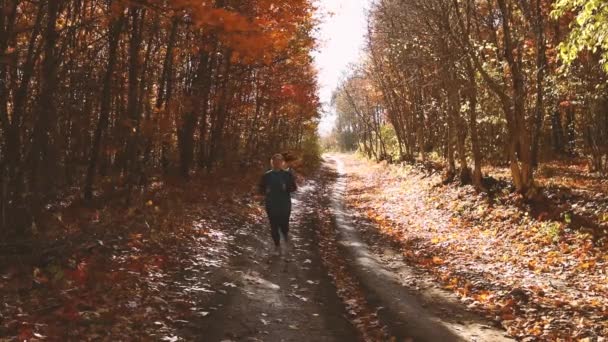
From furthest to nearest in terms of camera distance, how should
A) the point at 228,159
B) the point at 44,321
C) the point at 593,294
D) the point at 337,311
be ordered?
1. the point at 228,159
2. the point at 593,294
3. the point at 337,311
4. the point at 44,321

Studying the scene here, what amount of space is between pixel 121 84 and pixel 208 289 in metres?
12.2

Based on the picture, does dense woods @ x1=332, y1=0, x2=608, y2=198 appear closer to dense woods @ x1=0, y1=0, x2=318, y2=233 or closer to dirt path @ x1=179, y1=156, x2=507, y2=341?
dense woods @ x1=0, y1=0, x2=318, y2=233

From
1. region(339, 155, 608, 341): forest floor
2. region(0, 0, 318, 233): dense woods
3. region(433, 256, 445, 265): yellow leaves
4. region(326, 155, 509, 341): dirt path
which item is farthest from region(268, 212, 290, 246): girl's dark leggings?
region(0, 0, 318, 233): dense woods

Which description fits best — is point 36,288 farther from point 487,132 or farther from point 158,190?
point 487,132

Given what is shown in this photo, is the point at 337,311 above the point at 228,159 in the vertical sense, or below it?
below

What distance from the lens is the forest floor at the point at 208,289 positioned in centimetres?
648

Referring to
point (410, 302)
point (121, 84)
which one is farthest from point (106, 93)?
point (410, 302)

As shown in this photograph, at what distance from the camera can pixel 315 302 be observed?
791cm

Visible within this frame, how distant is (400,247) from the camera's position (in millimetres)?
12727

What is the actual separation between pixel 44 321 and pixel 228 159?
20.6 meters

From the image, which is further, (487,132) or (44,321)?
(487,132)

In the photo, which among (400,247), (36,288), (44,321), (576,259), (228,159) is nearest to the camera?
(44,321)

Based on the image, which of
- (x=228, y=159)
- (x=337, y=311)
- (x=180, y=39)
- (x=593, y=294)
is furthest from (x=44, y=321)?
(x=228, y=159)

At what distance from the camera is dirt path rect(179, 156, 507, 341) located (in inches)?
263
